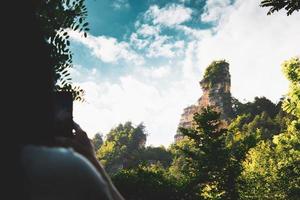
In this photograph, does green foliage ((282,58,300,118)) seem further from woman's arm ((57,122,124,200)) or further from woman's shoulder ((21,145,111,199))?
woman's shoulder ((21,145,111,199))

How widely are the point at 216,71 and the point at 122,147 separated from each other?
29.0 metres

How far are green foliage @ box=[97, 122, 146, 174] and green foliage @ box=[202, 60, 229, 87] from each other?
22.2 m

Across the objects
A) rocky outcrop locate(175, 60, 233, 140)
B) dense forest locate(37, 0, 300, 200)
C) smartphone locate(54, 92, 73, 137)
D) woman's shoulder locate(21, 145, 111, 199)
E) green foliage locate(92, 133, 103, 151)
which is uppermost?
rocky outcrop locate(175, 60, 233, 140)

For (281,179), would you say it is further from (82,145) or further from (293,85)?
(82,145)

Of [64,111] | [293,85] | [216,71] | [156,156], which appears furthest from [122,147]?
[64,111]

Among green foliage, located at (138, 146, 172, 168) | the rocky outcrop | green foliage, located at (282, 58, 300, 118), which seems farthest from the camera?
the rocky outcrop

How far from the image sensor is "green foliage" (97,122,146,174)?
88.1 meters

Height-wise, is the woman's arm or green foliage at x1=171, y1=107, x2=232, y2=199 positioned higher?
green foliage at x1=171, y1=107, x2=232, y2=199

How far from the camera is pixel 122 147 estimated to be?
301 feet

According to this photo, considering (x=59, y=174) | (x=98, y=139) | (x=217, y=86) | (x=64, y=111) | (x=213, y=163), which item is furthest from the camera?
(x=98, y=139)

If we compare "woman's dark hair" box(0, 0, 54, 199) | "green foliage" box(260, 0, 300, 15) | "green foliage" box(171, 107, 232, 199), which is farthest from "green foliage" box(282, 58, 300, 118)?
"woman's dark hair" box(0, 0, 54, 199)

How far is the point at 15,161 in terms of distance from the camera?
2.11 feet

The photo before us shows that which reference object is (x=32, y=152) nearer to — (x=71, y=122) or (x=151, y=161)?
(x=71, y=122)

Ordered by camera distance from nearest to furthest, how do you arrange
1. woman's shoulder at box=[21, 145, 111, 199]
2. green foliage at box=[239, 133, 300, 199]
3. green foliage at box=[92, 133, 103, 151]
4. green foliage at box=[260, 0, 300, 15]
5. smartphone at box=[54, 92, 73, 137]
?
woman's shoulder at box=[21, 145, 111, 199] < smartphone at box=[54, 92, 73, 137] < green foliage at box=[260, 0, 300, 15] < green foliage at box=[239, 133, 300, 199] < green foliage at box=[92, 133, 103, 151]
